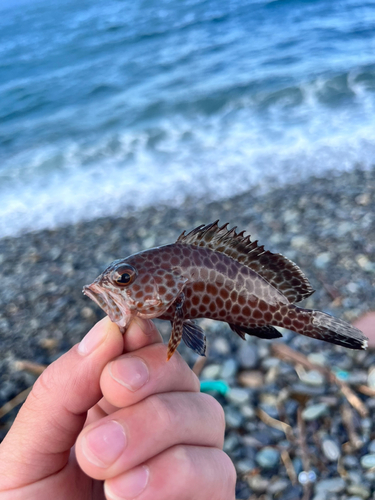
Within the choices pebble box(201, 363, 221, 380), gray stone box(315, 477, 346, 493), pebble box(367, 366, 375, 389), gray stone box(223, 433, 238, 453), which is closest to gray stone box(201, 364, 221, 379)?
pebble box(201, 363, 221, 380)

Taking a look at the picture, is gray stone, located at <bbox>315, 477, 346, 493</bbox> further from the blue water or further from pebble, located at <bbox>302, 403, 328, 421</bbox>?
the blue water

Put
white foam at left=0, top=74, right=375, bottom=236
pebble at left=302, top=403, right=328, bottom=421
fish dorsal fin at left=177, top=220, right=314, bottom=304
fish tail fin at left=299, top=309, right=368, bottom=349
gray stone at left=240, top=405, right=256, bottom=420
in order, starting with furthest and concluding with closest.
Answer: white foam at left=0, top=74, right=375, bottom=236 → gray stone at left=240, top=405, right=256, bottom=420 → pebble at left=302, top=403, right=328, bottom=421 → fish dorsal fin at left=177, top=220, right=314, bottom=304 → fish tail fin at left=299, top=309, right=368, bottom=349

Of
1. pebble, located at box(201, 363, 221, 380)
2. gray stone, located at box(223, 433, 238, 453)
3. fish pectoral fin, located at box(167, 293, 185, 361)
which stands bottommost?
gray stone, located at box(223, 433, 238, 453)

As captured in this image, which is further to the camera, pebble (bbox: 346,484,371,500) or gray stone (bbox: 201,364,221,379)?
gray stone (bbox: 201,364,221,379)

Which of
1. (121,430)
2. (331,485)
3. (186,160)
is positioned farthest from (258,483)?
(186,160)

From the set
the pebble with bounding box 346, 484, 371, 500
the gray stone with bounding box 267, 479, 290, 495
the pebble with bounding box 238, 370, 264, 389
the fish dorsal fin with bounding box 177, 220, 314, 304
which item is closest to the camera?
the fish dorsal fin with bounding box 177, 220, 314, 304

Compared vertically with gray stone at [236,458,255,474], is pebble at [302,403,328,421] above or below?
below
